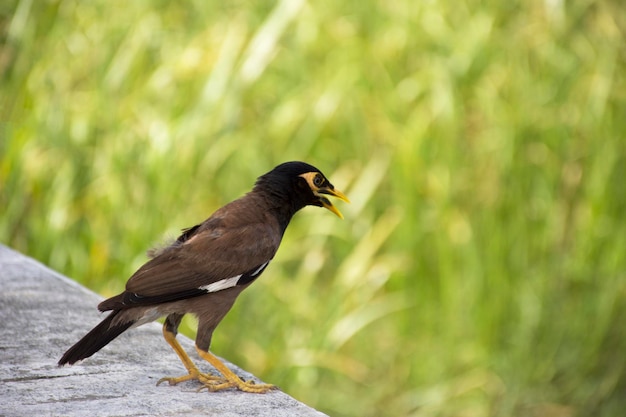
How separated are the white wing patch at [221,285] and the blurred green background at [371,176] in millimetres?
1818

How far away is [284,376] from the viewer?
4910mm

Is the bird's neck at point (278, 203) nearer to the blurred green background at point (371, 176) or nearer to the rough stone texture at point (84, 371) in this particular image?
the rough stone texture at point (84, 371)

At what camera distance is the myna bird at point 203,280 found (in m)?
2.96

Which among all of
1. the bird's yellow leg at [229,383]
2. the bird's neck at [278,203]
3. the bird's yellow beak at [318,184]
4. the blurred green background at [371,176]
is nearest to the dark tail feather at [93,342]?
the bird's yellow leg at [229,383]

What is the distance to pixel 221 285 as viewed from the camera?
10.0ft

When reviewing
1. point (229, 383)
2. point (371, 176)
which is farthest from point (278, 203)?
point (371, 176)

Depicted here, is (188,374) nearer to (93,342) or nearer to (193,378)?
(193,378)

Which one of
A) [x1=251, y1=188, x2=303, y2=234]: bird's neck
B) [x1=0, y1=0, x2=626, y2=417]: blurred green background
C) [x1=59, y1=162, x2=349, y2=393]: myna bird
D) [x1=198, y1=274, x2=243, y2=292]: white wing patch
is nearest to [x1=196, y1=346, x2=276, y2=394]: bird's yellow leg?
[x1=59, y1=162, x2=349, y2=393]: myna bird

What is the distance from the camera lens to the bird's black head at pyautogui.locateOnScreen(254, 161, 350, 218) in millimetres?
3291

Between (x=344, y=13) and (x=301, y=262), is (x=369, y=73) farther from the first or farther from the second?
(x=301, y=262)

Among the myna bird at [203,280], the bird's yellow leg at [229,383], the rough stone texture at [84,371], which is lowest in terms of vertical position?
the rough stone texture at [84,371]

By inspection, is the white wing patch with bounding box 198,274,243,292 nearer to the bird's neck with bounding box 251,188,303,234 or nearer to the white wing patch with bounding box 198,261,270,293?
the white wing patch with bounding box 198,261,270,293

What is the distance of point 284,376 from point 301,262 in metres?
0.84

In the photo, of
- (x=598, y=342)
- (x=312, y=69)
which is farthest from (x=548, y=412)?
(x=312, y=69)
